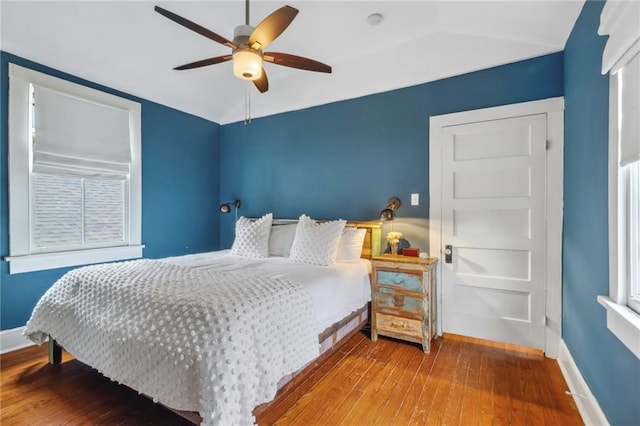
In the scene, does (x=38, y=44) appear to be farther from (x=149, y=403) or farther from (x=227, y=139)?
(x=149, y=403)

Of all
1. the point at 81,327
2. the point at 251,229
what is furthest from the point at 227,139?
the point at 81,327

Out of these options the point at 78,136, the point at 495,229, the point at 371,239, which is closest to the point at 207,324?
the point at 371,239

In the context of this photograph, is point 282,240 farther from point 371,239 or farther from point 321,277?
point 321,277

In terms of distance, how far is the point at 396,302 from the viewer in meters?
2.69

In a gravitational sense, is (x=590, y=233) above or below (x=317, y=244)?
above

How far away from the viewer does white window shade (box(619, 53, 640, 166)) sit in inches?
47.4

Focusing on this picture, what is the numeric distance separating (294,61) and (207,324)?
1.79 metres

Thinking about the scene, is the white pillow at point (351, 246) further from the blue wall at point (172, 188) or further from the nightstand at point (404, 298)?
the blue wall at point (172, 188)

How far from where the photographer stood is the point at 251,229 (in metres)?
3.36

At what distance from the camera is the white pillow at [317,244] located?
9.18 feet

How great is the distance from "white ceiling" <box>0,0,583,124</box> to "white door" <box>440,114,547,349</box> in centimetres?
67

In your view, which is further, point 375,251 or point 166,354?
point 375,251

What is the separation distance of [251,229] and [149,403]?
5.96ft

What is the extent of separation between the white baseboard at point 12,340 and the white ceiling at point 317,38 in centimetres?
245
